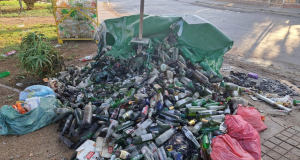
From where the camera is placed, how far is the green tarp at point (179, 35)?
197 inches

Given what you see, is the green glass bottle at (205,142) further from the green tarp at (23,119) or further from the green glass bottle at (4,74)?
the green glass bottle at (4,74)

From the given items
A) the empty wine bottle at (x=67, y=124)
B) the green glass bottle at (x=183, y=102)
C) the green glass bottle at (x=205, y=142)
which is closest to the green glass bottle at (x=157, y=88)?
the green glass bottle at (x=183, y=102)

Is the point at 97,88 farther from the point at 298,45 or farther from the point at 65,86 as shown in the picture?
the point at 298,45

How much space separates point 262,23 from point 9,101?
487 inches

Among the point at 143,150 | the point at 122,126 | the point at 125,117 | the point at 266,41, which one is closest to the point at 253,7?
the point at 266,41

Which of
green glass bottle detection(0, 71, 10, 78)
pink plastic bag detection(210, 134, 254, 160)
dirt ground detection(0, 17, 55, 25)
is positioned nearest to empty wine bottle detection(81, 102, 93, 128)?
pink plastic bag detection(210, 134, 254, 160)

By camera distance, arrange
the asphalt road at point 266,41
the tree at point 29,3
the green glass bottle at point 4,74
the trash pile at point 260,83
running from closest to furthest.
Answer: the trash pile at point 260,83, the green glass bottle at point 4,74, the asphalt road at point 266,41, the tree at point 29,3

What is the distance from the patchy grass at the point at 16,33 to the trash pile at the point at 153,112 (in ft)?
14.4

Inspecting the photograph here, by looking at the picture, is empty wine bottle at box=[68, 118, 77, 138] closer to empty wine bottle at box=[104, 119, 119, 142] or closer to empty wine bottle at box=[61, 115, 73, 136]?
empty wine bottle at box=[61, 115, 73, 136]

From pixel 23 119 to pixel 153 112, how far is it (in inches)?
91.1

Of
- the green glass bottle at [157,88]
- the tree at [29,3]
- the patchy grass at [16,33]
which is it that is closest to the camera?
the green glass bottle at [157,88]

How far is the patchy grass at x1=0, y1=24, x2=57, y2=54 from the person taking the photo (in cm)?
786

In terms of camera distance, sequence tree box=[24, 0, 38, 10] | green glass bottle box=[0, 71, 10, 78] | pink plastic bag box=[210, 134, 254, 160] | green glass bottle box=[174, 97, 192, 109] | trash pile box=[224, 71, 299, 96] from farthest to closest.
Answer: tree box=[24, 0, 38, 10] < green glass bottle box=[0, 71, 10, 78] < trash pile box=[224, 71, 299, 96] < green glass bottle box=[174, 97, 192, 109] < pink plastic bag box=[210, 134, 254, 160]

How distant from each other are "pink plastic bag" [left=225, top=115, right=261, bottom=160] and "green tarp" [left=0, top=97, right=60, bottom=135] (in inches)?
125
